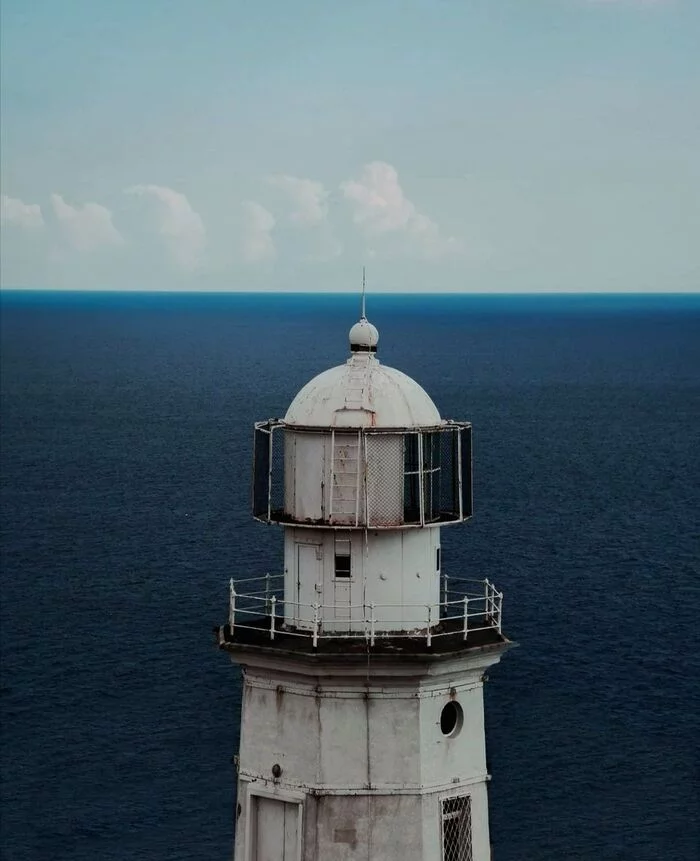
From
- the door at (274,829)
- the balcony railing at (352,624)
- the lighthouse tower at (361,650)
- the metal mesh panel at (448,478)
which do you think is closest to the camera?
the lighthouse tower at (361,650)

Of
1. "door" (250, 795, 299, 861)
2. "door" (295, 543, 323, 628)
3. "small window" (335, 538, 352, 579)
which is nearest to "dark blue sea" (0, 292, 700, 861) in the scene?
"door" (250, 795, 299, 861)

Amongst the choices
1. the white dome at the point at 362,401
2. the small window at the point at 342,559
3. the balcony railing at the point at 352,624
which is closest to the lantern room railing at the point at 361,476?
the white dome at the point at 362,401

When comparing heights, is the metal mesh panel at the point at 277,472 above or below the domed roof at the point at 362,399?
below

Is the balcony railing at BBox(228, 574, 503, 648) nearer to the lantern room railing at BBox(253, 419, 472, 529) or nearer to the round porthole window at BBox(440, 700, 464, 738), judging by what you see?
the round porthole window at BBox(440, 700, 464, 738)

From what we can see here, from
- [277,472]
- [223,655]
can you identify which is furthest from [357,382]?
[223,655]

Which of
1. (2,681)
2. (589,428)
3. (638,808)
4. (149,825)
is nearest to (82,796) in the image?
(149,825)

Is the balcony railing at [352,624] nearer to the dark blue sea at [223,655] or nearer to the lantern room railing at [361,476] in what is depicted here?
the lantern room railing at [361,476]
